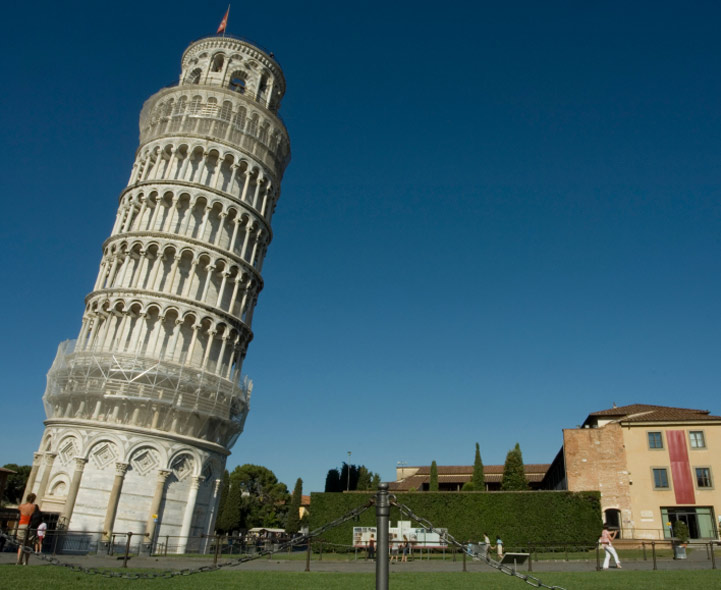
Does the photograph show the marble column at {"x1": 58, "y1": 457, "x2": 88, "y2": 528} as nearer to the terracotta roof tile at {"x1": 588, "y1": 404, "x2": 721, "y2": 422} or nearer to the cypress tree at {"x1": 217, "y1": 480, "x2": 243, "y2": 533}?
the terracotta roof tile at {"x1": 588, "y1": 404, "x2": 721, "y2": 422}

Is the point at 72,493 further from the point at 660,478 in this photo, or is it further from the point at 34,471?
the point at 660,478

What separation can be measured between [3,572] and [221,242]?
26095 millimetres

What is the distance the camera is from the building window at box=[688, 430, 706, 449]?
36906mm

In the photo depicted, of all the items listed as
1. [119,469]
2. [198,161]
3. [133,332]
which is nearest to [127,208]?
[198,161]

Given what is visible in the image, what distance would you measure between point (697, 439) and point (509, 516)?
14.1 metres

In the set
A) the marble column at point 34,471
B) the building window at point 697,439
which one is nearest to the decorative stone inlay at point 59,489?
the marble column at point 34,471

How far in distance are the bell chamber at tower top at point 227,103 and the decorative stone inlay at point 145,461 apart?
21.6 metres

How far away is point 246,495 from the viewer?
7869 cm

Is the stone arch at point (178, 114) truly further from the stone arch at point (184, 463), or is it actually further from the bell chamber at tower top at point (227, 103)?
the stone arch at point (184, 463)

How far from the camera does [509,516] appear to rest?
Result: 35.3 meters

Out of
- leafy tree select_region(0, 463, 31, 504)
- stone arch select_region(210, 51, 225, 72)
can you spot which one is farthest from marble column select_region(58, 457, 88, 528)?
leafy tree select_region(0, 463, 31, 504)

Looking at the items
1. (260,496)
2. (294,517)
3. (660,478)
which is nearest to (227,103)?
(660,478)

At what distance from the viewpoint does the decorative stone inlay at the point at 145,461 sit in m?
30.2

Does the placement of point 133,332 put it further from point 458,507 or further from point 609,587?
point 609,587
